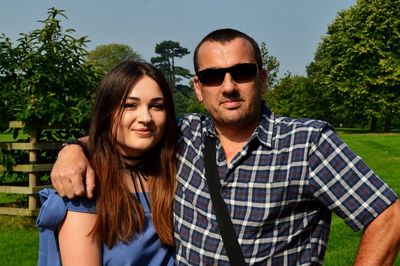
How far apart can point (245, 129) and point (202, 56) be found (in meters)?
0.49

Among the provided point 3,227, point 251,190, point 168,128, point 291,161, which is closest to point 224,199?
point 251,190

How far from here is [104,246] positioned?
3.03 meters

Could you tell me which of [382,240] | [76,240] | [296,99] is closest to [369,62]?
[296,99]

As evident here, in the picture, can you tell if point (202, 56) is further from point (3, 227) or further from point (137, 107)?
point (3, 227)

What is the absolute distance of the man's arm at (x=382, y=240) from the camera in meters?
2.80

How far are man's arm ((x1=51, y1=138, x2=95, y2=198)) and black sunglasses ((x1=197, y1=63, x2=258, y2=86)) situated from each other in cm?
83

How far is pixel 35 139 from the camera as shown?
956 centimetres

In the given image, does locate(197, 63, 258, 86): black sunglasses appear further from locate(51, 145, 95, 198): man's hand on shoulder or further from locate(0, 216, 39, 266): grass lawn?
locate(0, 216, 39, 266): grass lawn

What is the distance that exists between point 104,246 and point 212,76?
1.09 m

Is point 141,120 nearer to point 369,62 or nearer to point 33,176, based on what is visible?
point 33,176

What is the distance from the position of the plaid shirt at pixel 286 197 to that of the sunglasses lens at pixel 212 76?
36 cm

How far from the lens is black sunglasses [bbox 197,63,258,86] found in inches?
126

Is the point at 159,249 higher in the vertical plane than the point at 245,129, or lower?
lower

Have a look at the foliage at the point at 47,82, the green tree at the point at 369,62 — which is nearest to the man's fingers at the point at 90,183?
the foliage at the point at 47,82
